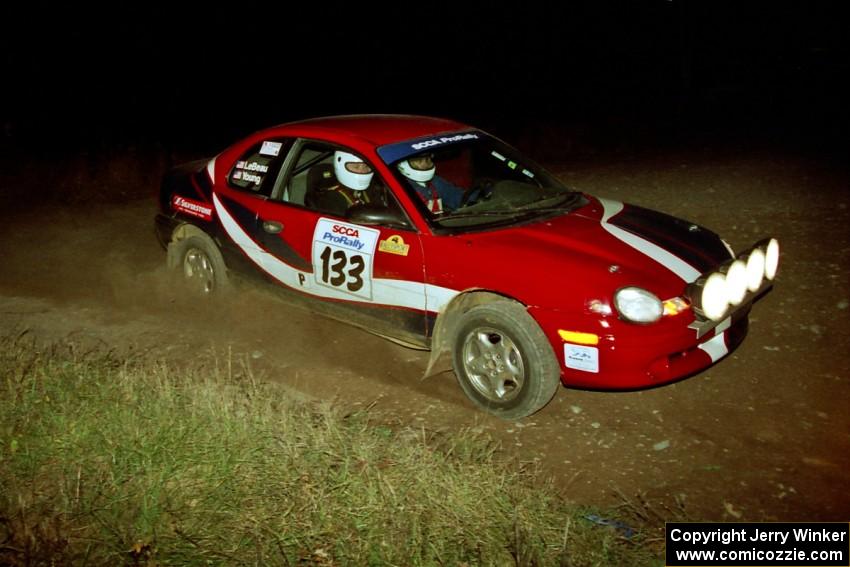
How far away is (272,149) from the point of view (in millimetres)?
5496

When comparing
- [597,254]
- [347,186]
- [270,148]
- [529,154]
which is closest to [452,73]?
[529,154]

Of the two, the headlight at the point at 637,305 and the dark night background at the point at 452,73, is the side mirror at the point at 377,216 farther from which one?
the dark night background at the point at 452,73

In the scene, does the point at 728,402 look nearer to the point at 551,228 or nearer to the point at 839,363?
the point at 839,363

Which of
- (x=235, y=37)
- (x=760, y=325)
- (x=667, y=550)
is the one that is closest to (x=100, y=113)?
(x=235, y=37)

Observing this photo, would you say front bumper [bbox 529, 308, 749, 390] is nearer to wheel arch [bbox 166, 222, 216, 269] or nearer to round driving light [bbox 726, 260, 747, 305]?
round driving light [bbox 726, 260, 747, 305]

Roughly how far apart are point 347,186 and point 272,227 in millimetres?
607

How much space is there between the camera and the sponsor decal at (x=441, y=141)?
196 inches

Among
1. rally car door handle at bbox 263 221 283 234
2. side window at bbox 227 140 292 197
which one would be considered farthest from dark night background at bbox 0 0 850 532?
side window at bbox 227 140 292 197

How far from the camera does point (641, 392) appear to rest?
4.68m

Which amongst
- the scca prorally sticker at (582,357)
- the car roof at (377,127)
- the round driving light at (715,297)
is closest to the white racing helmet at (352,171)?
the car roof at (377,127)

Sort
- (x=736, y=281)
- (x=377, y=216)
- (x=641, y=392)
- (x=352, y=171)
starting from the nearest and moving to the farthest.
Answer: (x=736, y=281), (x=377, y=216), (x=641, y=392), (x=352, y=171)

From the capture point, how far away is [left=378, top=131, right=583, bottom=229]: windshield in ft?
15.3

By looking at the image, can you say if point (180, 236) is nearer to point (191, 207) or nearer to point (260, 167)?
point (191, 207)

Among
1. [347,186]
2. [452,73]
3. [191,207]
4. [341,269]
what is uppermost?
[452,73]
